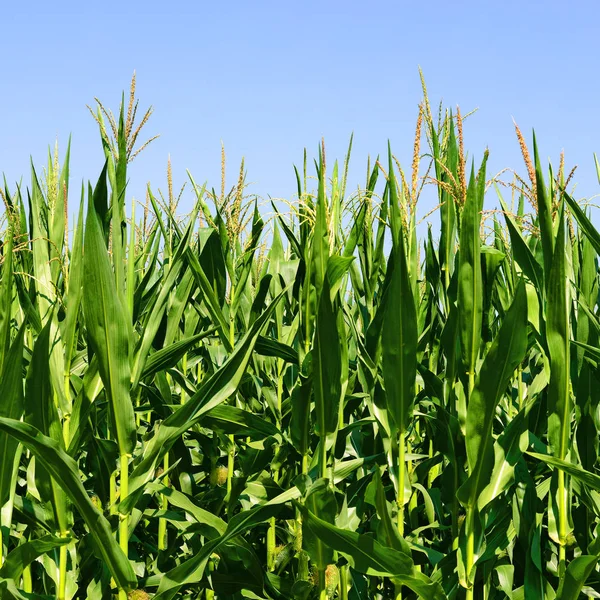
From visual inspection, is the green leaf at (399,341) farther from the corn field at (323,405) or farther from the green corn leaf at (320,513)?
the green corn leaf at (320,513)

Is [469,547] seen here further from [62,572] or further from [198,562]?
[62,572]

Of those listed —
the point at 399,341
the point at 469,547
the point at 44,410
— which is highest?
the point at 399,341

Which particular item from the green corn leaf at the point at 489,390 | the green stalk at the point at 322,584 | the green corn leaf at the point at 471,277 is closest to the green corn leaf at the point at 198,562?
the green stalk at the point at 322,584

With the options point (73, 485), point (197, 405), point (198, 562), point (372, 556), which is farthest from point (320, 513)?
point (73, 485)

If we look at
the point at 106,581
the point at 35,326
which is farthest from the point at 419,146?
the point at 106,581

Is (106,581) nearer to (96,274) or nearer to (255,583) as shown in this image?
(255,583)

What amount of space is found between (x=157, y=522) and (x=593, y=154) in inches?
86.9

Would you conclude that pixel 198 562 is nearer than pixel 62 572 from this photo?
Yes

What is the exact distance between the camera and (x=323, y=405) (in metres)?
2.10

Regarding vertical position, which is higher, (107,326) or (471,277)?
(471,277)

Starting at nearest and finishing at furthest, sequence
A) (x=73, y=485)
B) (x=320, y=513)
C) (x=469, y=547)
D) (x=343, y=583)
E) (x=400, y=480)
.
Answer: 1. (x=73, y=485)
2. (x=469, y=547)
3. (x=320, y=513)
4. (x=400, y=480)
5. (x=343, y=583)

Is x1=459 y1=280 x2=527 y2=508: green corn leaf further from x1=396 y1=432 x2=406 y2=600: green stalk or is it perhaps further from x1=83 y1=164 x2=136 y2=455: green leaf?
x1=83 y1=164 x2=136 y2=455: green leaf

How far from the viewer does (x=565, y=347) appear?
183 centimetres

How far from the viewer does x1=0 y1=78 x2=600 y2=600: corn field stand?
184 centimetres
